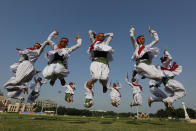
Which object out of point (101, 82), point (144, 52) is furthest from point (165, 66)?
point (101, 82)

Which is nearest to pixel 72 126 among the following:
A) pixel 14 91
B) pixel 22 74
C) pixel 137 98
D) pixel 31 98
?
pixel 22 74

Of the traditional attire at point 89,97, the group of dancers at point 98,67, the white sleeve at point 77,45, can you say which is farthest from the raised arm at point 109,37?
the traditional attire at point 89,97

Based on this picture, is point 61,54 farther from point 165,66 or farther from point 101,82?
point 165,66

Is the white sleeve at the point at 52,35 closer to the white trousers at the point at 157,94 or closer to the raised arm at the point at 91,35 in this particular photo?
the raised arm at the point at 91,35

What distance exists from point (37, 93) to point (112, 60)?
14.1ft

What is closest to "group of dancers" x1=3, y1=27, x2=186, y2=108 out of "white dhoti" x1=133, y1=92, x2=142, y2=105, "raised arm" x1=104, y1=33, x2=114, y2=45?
"raised arm" x1=104, y1=33, x2=114, y2=45

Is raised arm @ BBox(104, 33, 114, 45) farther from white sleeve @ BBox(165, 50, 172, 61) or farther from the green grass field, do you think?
the green grass field

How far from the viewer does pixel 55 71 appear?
15.3 ft

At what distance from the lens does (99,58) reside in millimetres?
4848

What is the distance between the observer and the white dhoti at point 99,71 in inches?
179

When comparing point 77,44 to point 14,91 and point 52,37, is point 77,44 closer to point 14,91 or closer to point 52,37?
point 52,37

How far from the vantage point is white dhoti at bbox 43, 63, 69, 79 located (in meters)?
4.65

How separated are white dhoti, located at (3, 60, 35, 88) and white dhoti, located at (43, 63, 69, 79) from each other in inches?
46.5

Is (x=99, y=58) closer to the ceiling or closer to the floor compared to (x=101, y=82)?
closer to the ceiling
